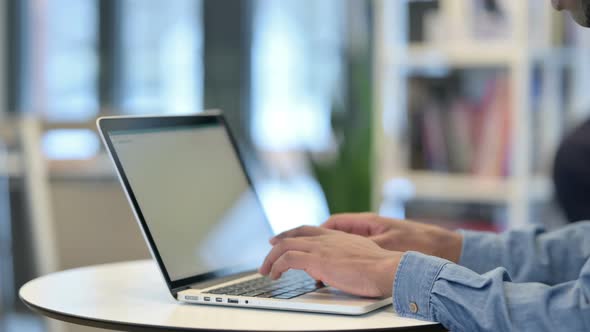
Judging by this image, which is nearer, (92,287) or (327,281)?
(327,281)

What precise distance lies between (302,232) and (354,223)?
0.18m

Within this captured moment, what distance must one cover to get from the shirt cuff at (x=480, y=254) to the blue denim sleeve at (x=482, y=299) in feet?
1.05

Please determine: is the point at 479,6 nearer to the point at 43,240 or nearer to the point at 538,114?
the point at 538,114

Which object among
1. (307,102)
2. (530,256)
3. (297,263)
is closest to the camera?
(297,263)

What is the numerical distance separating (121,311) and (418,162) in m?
2.31

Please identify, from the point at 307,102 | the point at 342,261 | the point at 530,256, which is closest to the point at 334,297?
the point at 342,261

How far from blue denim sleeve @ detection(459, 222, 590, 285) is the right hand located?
0.17 feet

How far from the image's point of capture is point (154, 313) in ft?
4.00

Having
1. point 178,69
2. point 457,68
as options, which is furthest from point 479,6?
point 178,69

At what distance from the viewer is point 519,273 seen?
5.06ft

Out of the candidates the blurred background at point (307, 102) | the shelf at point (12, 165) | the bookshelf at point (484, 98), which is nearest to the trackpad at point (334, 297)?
the blurred background at point (307, 102)

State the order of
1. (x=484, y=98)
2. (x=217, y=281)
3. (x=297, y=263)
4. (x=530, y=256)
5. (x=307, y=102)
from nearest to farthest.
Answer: (x=297, y=263) < (x=217, y=281) < (x=530, y=256) < (x=484, y=98) < (x=307, y=102)

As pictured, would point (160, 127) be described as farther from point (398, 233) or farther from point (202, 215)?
point (398, 233)

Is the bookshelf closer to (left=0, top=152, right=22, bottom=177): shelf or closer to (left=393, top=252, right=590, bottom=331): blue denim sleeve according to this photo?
(left=0, top=152, right=22, bottom=177): shelf
